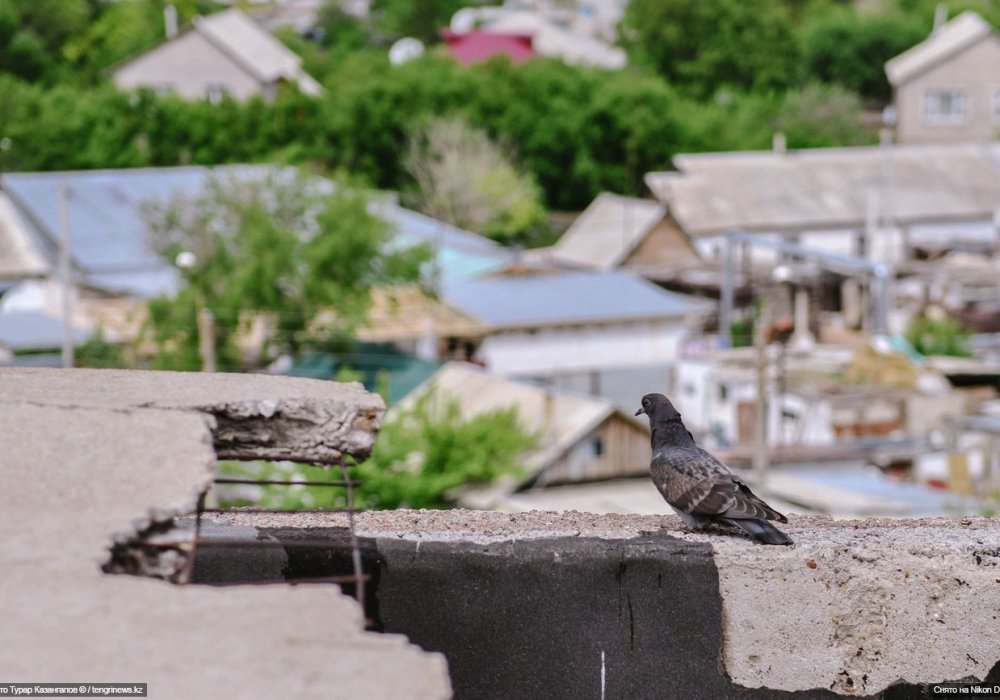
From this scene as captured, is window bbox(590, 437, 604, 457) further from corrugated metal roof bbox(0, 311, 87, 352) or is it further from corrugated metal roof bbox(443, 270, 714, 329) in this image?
corrugated metal roof bbox(0, 311, 87, 352)

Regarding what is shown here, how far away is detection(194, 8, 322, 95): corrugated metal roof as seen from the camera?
153 ft

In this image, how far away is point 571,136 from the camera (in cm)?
4312

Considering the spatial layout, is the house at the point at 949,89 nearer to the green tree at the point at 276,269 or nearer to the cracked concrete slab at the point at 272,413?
the green tree at the point at 276,269

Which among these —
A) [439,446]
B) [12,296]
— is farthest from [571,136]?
[439,446]

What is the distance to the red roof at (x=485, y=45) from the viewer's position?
5566 cm

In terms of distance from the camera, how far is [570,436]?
1814 cm

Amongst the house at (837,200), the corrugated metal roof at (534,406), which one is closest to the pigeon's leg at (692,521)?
the corrugated metal roof at (534,406)

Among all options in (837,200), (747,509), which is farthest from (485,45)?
(747,509)

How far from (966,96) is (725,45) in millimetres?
8774

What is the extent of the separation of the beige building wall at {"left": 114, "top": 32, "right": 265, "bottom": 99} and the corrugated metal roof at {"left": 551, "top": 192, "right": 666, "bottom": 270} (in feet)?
44.3

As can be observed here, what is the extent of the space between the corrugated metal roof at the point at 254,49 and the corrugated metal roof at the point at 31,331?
22247 millimetres

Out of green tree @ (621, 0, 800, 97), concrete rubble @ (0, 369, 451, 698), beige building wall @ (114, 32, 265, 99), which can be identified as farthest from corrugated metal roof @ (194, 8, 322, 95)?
concrete rubble @ (0, 369, 451, 698)

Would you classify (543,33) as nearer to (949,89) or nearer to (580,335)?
(949,89)

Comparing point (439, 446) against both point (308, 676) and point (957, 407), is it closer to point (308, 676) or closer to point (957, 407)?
point (957, 407)
